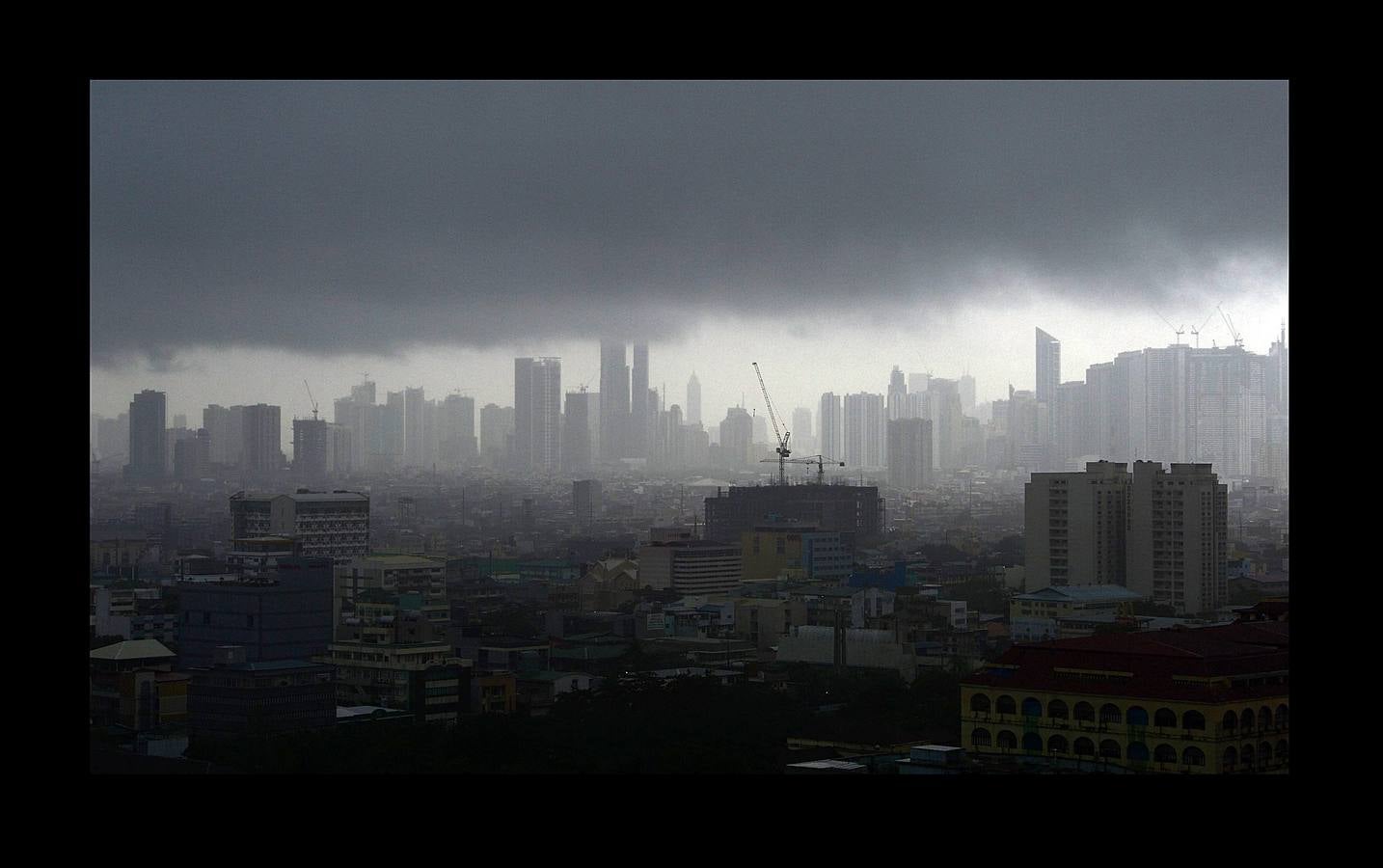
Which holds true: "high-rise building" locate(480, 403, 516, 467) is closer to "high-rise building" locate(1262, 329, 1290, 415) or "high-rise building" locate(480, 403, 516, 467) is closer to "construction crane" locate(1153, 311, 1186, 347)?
"construction crane" locate(1153, 311, 1186, 347)

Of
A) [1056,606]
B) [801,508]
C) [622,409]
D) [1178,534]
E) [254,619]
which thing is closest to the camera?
[254,619]

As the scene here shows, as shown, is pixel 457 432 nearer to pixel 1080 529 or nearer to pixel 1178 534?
pixel 1080 529

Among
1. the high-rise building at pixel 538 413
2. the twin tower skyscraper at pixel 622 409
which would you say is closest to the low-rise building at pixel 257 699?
the high-rise building at pixel 538 413

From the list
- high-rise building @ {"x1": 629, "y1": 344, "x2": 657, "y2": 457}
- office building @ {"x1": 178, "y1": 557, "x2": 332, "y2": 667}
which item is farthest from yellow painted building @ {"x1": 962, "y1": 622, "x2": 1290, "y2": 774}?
high-rise building @ {"x1": 629, "y1": 344, "x2": 657, "y2": 457}

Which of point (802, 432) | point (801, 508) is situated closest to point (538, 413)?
point (802, 432)
